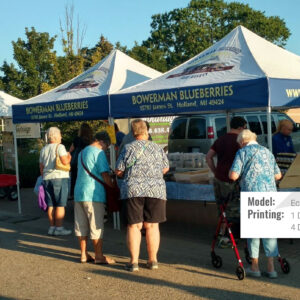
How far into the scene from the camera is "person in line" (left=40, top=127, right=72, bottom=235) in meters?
8.08

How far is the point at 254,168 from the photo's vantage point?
534 cm

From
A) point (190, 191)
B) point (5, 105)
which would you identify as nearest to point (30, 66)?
point (5, 105)

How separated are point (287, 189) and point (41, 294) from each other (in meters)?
3.42

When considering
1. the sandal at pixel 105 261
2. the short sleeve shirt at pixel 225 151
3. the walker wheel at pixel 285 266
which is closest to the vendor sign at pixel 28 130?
the sandal at pixel 105 261

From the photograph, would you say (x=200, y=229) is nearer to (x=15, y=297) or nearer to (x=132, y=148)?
(x=132, y=148)

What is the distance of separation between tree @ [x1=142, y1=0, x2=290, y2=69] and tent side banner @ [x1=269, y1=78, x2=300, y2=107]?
44.9 m

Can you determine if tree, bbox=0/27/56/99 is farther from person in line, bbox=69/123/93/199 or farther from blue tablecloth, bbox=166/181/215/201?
blue tablecloth, bbox=166/181/215/201

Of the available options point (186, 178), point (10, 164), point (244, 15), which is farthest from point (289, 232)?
point (244, 15)

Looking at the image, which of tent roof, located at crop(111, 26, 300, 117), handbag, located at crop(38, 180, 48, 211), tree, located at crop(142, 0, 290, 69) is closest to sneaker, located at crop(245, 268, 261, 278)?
tent roof, located at crop(111, 26, 300, 117)

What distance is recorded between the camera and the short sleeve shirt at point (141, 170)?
5742 mm

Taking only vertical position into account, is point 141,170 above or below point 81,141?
below

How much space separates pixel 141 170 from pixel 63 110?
400 centimetres

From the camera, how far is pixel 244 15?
52.7 metres

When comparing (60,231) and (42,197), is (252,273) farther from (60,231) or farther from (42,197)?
(42,197)
